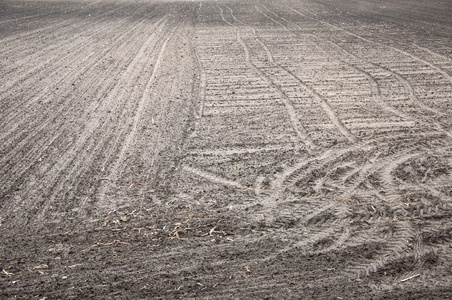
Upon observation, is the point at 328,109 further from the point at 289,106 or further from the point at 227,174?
the point at 227,174

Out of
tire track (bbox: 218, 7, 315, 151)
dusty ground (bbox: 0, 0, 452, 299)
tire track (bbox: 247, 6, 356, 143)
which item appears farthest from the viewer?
tire track (bbox: 247, 6, 356, 143)

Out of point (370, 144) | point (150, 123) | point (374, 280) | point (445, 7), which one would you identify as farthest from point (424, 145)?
point (445, 7)

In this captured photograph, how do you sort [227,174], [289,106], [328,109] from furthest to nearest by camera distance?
[289,106]
[328,109]
[227,174]

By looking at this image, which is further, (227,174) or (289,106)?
(289,106)

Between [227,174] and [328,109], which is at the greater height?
[328,109]

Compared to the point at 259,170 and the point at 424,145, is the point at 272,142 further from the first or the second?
the point at 424,145

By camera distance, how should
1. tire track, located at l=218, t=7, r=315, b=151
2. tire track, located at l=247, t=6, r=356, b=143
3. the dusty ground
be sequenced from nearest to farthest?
the dusty ground → tire track, located at l=218, t=7, r=315, b=151 → tire track, located at l=247, t=6, r=356, b=143

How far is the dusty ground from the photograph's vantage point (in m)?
3.41

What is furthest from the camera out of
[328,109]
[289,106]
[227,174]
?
[289,106]

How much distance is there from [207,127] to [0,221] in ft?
→ 10.9

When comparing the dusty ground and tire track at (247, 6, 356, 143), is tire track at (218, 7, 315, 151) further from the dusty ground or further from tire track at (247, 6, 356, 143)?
tire track at (247, 6, 356, 143)

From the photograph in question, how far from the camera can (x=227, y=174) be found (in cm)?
499

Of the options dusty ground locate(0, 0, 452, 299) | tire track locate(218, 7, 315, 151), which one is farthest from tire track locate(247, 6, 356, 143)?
tire track locate(218, 7, 315, 151)

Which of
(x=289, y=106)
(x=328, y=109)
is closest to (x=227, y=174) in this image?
(x=289, y=106)
